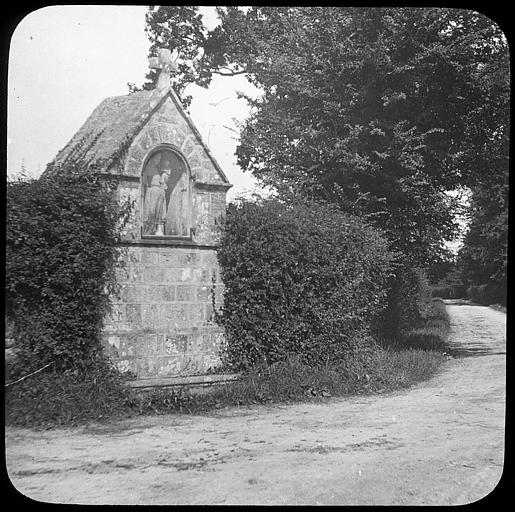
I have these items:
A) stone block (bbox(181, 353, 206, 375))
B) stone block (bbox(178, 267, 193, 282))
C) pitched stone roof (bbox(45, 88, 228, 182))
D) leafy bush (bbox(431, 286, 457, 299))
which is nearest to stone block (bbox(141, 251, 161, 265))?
stone block (bbox(178, 267, 193, 282))

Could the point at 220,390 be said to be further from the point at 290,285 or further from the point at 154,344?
the point at 290,285

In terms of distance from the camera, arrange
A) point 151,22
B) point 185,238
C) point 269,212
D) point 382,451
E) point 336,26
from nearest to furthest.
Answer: point 382,451, point 151,22, point 185,238, point 269,212, point 336,26

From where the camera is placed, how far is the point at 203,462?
6422mm

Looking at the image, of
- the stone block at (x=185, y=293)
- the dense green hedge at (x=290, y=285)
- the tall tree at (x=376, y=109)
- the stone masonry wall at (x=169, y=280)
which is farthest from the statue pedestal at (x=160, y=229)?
the tall tree at (x=376, y=109)

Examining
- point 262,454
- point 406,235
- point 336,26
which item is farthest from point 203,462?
point 336,26

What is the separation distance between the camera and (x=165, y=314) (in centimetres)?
959

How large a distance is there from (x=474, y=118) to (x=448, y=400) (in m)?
6.29

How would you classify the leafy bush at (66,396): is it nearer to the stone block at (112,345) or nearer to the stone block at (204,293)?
the stone block at (112,345)

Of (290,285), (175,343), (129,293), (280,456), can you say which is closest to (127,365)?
(175,343)

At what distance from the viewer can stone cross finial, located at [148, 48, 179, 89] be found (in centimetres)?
983

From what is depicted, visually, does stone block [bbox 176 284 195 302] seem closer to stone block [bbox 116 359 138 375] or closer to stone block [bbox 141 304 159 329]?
stone block [bbox 141 304 159 329]

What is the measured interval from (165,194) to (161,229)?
534 mm

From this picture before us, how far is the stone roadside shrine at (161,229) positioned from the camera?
9211mm

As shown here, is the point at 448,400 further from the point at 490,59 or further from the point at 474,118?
the point at 490,59
